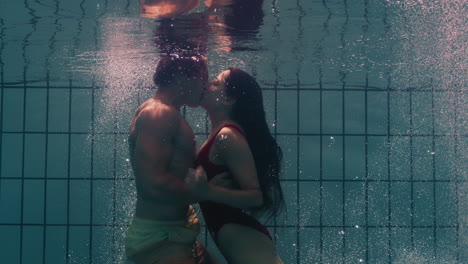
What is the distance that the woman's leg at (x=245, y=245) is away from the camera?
2.61 meters

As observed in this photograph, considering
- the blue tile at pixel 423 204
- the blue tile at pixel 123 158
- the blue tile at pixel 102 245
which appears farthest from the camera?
the blue tile at pixel 123 158

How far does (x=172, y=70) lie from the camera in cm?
329

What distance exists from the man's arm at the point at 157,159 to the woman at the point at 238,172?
0.74 ft

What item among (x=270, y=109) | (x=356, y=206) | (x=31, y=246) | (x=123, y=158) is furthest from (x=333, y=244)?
(x=31, y=246)

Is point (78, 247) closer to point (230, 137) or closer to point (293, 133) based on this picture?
point (293, 133)

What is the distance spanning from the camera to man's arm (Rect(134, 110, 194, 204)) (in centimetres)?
271

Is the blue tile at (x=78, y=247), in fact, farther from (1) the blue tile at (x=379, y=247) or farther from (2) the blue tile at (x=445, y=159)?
(2) the blue tile at (x=445, y=159)

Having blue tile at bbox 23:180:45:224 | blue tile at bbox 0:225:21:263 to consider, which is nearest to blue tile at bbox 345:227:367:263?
blue tile at bbox 23:180:45:224

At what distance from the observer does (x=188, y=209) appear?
120 inches

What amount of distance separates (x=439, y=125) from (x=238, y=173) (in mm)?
6165

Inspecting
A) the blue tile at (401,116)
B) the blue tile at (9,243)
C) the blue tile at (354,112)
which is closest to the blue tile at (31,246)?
the blue tile at (9,243)

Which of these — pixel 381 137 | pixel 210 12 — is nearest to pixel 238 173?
pixel 210 12

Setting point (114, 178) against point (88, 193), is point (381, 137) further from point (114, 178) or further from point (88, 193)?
point (88, 193)

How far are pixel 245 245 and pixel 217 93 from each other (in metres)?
1.16
